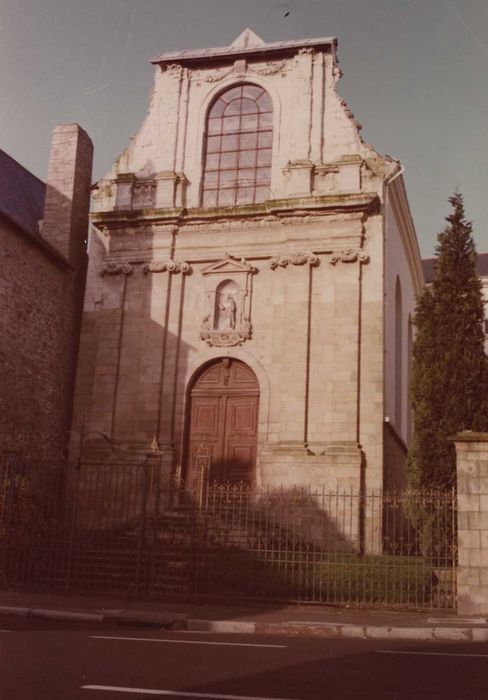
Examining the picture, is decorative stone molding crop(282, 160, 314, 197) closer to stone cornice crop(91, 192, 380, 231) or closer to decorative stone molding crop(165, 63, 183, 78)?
stone cornice crop(91, 192, 380, 231)

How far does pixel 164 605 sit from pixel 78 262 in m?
10.6

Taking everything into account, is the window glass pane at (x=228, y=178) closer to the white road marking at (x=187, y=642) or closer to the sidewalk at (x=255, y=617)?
the sidewalk at (x=255, y=617)

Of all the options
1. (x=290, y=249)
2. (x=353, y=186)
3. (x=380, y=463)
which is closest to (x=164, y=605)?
(x=380, y=463)

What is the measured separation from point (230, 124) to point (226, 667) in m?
15.9

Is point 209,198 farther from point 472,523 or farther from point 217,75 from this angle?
point 472,523

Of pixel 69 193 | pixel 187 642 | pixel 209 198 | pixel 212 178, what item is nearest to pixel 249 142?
pixel 212 178

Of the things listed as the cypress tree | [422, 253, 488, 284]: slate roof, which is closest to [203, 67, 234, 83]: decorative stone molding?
the cypress tree

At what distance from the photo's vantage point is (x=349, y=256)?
17.6 metres

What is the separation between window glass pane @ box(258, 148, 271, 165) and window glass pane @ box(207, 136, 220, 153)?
1.16 m

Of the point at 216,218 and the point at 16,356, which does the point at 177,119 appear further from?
the point at 16,356

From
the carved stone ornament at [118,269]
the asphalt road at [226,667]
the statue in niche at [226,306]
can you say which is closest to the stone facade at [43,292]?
the carved stone ornament at [118,269]

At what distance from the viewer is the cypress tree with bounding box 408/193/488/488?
15.4m

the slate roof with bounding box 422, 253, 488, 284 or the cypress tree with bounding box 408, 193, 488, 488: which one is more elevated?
the slate roof with bounding box 422, 253, 488, 284

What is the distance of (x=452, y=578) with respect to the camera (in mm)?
12188
